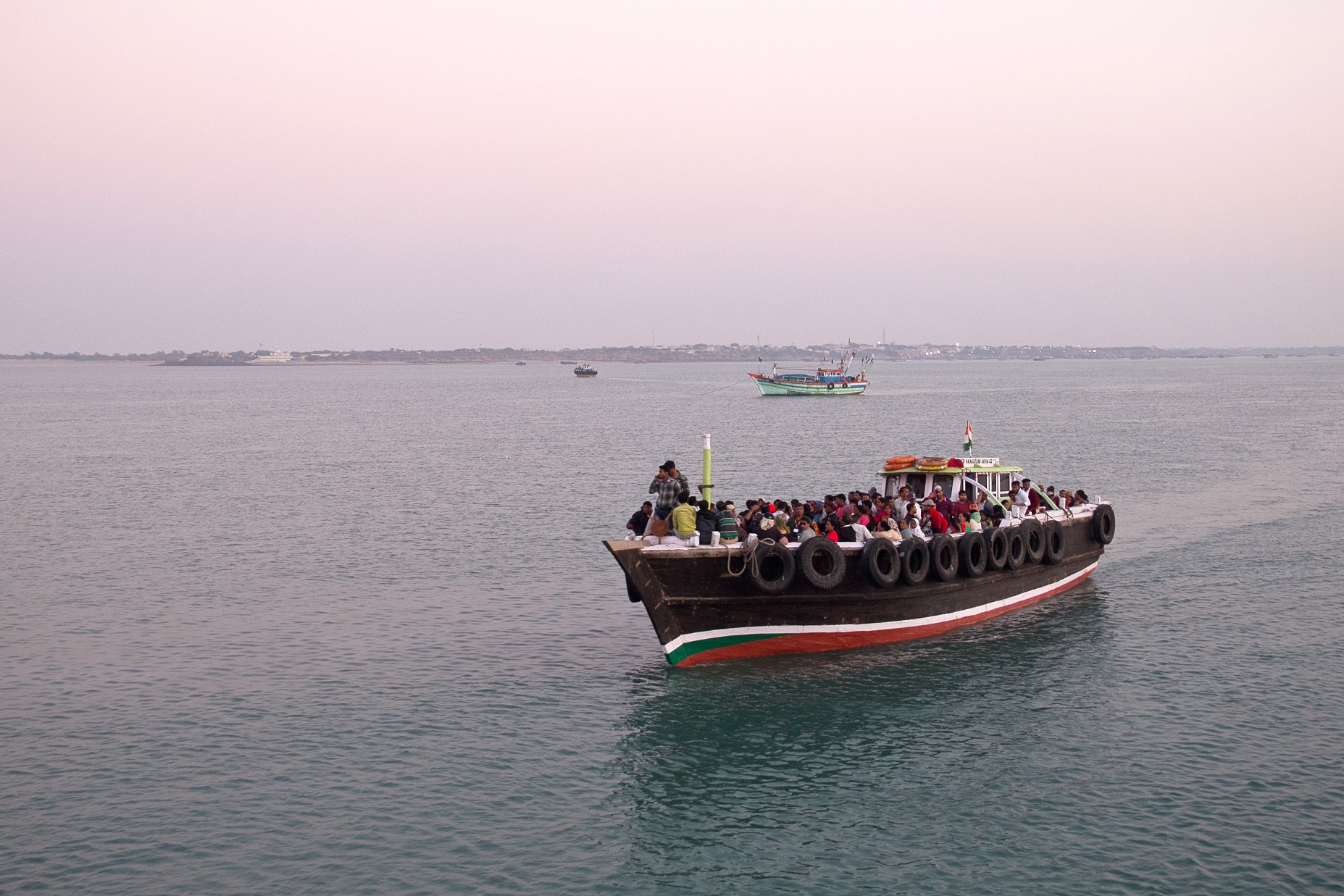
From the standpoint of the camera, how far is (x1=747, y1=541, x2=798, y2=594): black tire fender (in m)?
20.5

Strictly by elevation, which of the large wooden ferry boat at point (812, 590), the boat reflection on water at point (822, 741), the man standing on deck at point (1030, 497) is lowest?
the boat reflection on water at point (822, 741)

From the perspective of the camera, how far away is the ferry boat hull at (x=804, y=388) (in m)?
142

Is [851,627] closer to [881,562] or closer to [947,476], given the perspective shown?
[881,562]

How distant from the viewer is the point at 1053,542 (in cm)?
2673

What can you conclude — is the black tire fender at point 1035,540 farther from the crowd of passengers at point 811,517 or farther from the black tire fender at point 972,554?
the black tire fender at point 972,554

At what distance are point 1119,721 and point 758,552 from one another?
268 inches

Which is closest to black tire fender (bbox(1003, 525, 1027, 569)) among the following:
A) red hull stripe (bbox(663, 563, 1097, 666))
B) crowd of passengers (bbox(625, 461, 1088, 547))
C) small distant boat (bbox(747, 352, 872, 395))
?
crowd of passengers (bbox(625, 461, 1088, 547))

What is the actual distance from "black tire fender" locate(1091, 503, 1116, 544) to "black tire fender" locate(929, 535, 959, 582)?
7.40 metres

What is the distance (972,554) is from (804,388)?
Answer: 119548 mm

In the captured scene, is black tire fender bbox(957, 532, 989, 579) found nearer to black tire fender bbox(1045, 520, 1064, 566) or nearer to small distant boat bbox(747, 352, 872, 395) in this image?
black tire fender bbox(1045, 520, 1064, 566)

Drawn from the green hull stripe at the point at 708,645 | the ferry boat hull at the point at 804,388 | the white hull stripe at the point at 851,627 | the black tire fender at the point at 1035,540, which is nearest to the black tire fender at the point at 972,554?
the white hull stripe at the point at 851,627

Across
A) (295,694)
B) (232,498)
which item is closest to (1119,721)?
(295,694)

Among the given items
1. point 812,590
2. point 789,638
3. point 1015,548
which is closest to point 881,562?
point 812,590

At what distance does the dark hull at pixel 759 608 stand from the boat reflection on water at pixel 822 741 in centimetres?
37
